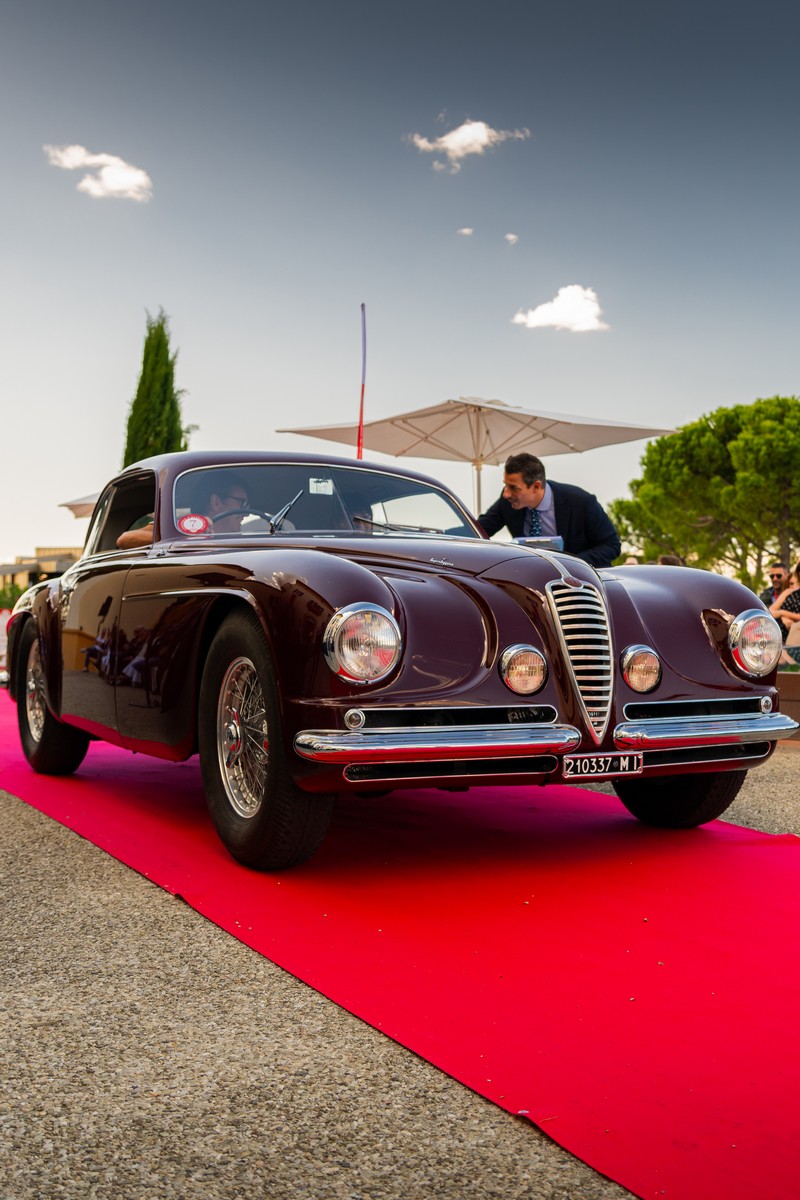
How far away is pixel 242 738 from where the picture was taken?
407 centimetres

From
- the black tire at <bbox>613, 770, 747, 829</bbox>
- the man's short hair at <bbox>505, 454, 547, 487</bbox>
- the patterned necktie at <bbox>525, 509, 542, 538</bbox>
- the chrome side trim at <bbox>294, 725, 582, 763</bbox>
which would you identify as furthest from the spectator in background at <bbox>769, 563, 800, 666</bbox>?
the chrome side trim at <bbox>294, 725, 582, 763</bbox>

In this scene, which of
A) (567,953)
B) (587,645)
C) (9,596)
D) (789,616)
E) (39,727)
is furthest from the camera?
(9,596)

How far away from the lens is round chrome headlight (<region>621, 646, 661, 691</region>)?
409 centimetres

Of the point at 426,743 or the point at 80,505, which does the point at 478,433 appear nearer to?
the point at 80,505

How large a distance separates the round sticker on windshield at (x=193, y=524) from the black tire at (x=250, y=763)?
94cm

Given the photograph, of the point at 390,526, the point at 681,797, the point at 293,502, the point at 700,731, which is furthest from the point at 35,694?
the point at 700,731

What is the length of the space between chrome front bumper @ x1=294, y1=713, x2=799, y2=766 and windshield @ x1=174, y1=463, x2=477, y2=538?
1.38 meters

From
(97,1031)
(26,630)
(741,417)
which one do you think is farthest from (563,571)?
(741,417)

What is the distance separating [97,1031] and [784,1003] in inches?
62.7

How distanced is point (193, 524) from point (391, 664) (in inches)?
65.3

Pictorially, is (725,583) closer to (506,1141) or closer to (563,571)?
(563,571)

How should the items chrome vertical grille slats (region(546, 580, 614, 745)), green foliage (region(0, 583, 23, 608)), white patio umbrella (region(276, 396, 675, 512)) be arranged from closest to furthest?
chrome vertical grille slats (region(546, 580, 614, 745)), white patio umbrella (region(276, 396, 675, 512)), green foliage (region(0, 583, 23, 608))

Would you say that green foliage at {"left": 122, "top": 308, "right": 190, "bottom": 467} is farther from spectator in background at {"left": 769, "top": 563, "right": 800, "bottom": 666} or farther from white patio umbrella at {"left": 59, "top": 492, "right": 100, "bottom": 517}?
spectator in background at {"left": 769, "top": 563, "right": 800, "bottom": 666}

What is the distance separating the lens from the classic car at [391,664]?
3.68 metres
